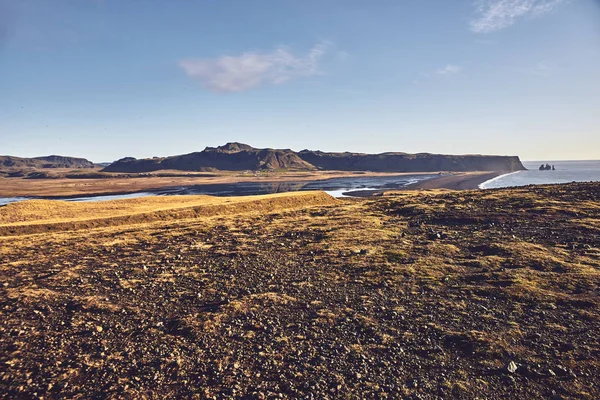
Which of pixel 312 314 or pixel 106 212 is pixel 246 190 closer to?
pixel 106 212

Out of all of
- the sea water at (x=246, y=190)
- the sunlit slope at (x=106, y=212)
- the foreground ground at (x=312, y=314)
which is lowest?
the sea water at (x=246, y=190)

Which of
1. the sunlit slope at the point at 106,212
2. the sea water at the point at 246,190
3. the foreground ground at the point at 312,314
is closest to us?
the foreground ground at the point at 312,314

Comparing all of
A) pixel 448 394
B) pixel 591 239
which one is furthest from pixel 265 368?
pixel 591 239

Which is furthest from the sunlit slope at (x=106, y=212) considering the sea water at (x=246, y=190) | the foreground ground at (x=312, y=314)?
the sea water at (x=246, y=190)

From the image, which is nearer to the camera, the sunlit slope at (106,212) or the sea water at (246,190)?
the sunlit slope at (106,212)

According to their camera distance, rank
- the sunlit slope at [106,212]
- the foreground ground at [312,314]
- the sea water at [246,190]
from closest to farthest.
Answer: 1. the foreground ground at [312,314]
2. the sunlit slope at [106,212]
3. the sea water at [246,190]

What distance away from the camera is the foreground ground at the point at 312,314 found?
832 cm

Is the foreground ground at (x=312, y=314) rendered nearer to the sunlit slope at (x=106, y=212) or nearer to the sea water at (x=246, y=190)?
the sunlit slope at (x=106, y=212)

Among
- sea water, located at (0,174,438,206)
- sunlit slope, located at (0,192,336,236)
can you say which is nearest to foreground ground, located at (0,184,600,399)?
sunlit slope, located at (0,192,336,236)

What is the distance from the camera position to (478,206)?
31328 millimetres

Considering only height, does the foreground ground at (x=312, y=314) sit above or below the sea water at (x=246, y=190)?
above

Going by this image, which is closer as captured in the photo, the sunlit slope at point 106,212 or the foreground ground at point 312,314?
the foreground ground at point 312,314

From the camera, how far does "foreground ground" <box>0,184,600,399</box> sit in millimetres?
8320

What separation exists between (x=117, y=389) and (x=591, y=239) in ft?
83.1
